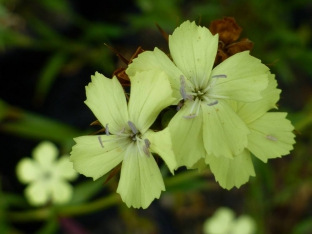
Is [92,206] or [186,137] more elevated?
[186,137]

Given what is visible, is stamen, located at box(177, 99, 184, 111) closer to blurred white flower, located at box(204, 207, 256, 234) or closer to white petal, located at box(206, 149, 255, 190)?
white petal, located at box(206, 149, 255, 190)

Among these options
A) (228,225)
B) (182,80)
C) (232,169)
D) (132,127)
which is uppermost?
(182,80)

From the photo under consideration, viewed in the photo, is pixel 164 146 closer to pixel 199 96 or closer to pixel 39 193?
pixel 199 96

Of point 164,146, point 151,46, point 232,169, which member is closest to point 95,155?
point 164,146

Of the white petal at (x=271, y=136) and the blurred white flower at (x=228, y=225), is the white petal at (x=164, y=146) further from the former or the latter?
the blurred white flower at (x=228, y=225)

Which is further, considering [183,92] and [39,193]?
[39,193]

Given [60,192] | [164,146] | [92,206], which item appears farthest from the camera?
[60,192]

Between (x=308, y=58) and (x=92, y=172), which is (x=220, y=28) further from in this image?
(x=308, y=58)
